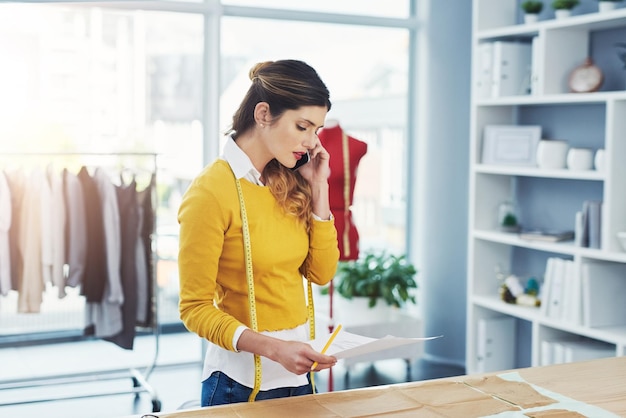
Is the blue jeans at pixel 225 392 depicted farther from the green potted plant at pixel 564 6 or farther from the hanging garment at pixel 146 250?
the green potted plant at pixel 564 6

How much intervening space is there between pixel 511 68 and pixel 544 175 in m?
0.68

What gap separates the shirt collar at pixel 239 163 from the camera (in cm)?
200

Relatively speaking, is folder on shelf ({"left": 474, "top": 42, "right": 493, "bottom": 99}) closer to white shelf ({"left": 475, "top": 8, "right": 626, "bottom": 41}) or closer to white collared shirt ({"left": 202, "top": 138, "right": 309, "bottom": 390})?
white shelf ({"left": 475, "top": 8, "right": 626, "bottom": 41})

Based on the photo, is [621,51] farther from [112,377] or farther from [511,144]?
[112,377]

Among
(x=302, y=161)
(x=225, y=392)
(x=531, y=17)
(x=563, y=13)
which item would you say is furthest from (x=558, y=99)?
(x=225, y=392)

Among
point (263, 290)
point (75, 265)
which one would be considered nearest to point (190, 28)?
point (75, 265)

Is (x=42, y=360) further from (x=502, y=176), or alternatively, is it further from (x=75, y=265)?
(x=502, y=176)

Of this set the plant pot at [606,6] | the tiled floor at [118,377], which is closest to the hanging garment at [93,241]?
the tiled floor at [118,377]

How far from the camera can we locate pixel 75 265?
12.9ft

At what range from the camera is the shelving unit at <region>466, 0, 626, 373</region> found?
3.72m

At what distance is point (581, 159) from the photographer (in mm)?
3939

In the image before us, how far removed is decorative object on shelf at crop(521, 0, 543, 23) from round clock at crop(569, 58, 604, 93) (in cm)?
42

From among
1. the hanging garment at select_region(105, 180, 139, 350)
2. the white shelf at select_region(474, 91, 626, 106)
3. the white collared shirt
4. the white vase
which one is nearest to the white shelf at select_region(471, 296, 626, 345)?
the white vase

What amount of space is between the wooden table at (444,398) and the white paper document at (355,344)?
0.11 meters
